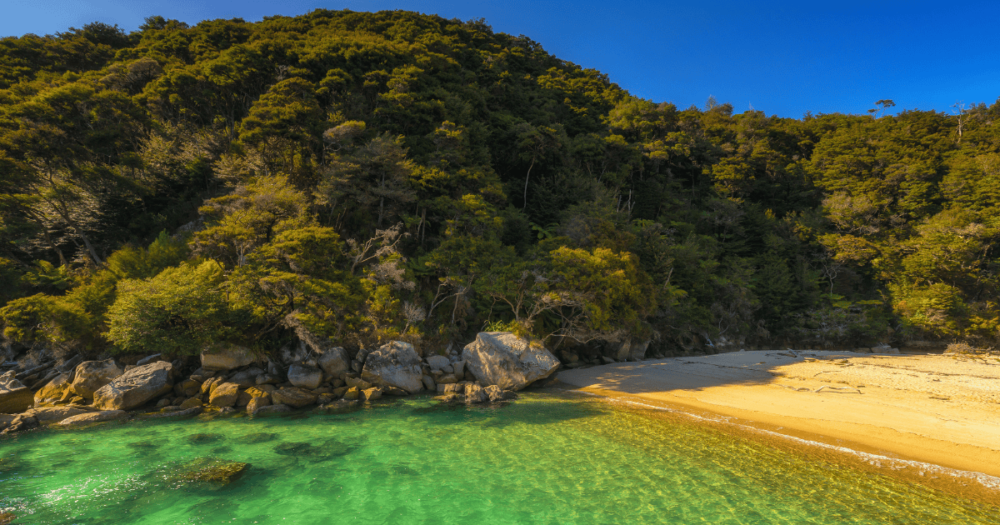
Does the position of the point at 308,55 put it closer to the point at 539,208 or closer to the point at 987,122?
the point at 539,208

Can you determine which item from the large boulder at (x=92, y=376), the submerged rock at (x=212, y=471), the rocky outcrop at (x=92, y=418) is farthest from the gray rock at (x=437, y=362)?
the large boulder at (x=92, y=376)

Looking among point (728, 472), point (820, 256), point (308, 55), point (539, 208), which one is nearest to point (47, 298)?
point (308, 55)

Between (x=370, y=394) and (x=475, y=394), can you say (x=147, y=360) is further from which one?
(x=475, y=394)

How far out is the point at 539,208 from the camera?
30547mm

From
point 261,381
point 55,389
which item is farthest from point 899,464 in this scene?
point 55,389

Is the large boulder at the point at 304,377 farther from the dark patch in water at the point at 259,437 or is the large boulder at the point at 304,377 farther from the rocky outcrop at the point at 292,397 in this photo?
the dark patch in water at the point at 259,437

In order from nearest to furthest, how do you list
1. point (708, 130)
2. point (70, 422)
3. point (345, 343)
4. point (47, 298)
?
1. point (70, 422)
2. point (47, 298)
3. point (345, 343)
4. point (708, 130)

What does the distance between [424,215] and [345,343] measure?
9224 millimetres

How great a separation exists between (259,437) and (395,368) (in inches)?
226

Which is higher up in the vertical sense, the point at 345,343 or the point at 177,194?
the point at 177,194

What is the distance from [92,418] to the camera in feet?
39.0

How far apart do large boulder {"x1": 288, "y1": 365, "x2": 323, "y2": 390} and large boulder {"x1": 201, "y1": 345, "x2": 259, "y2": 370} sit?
211 cm

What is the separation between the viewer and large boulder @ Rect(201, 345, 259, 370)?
48.7ft

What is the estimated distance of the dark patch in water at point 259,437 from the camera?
10555 mm
